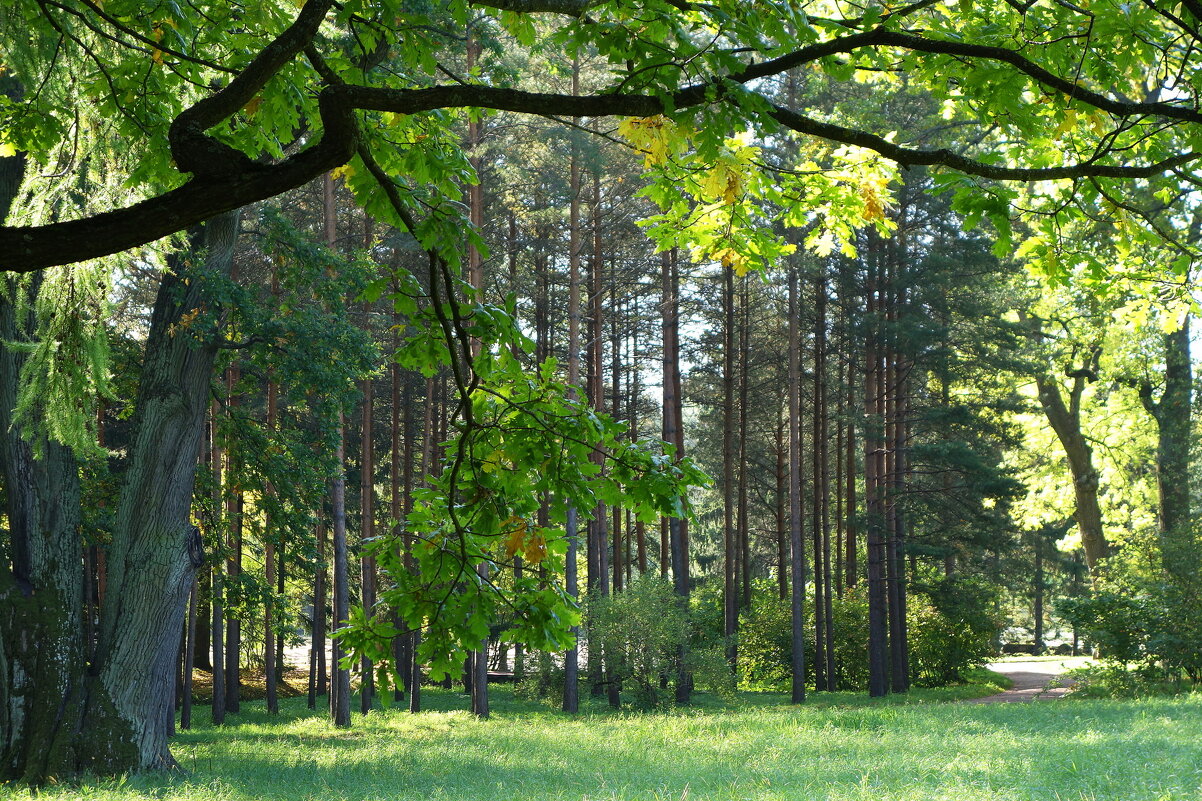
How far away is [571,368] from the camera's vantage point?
63.9 feet

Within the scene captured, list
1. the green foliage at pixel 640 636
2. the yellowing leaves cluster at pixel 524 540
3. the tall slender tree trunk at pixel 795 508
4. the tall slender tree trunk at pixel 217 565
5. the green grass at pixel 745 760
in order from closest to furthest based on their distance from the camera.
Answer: the yellowing leaves cluster at pixel 524 540 → the green grass at pixel 745 760 → the tall slender tree trunk at pixel 217 565 → the green foliage at pixel 640 636 → the tall slender tree trunk at pixel 795 508

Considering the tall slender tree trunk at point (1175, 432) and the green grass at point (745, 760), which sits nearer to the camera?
the green grass at point (745, 760)

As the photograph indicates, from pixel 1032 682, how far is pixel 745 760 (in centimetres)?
2378

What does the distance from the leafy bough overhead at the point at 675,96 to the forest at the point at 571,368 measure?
16 millimetres

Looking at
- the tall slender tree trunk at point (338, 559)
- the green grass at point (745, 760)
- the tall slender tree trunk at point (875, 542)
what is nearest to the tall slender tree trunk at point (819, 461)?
the tall slender tree trunk at point (875, 542)

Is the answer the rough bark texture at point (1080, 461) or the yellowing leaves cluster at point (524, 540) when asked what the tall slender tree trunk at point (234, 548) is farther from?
the rough bark texture at point (1080, 461)

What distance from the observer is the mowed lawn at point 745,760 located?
6864mm

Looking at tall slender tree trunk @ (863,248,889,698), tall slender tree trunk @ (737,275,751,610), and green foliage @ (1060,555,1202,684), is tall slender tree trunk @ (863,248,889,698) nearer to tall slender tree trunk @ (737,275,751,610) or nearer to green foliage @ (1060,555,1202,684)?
tall slender tree trunk @ (737,275,751,610)

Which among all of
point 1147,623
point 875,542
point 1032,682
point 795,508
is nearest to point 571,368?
point 795,508

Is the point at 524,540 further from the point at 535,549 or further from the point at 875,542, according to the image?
the point at 875,542

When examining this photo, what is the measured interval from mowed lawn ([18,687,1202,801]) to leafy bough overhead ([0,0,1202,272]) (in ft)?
14.1

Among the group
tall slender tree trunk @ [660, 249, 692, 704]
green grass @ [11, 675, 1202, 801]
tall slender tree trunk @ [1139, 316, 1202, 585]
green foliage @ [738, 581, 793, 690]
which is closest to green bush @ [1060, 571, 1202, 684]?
green grass @ [11, 675, 1202, 801]

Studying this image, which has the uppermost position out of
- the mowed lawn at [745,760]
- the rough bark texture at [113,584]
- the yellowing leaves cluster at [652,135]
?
the yellowing leaves cluster at [652,135]

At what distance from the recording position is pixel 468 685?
31.8 m
